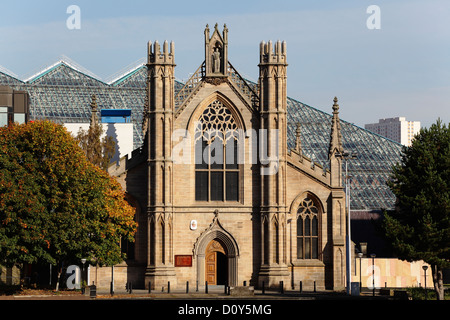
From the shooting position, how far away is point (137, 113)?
488 ft

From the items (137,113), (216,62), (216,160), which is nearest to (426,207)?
(216,160)

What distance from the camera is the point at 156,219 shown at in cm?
7219

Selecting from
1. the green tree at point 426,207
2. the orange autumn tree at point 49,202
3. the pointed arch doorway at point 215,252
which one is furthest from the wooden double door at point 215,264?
the green tree at point 426,207

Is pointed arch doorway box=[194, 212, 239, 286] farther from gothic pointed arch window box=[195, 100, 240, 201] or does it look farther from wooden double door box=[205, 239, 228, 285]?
gothic pointed arch window box=[195, 100, 240, 201]

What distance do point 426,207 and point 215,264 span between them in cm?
1731

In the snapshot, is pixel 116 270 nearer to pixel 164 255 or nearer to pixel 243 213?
pixel 164 255

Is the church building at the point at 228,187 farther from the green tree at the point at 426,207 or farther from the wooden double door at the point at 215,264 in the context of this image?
the green tree at the point at 426,207

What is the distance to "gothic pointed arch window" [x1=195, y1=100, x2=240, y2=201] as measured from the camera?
74.2 metres

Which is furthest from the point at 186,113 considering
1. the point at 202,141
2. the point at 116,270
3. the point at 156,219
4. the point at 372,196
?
the point at 372,196

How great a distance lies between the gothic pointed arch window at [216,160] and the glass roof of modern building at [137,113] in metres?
59.6

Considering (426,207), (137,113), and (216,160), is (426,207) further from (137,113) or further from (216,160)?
(137,113)

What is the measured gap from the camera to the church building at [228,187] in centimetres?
7300
